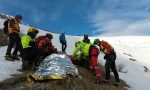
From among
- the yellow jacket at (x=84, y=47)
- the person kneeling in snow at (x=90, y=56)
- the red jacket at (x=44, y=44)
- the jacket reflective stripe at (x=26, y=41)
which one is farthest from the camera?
the yellow jacket at (x=84, y=47)

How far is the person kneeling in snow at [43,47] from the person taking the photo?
57.3 feet

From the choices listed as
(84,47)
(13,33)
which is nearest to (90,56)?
(84,47)

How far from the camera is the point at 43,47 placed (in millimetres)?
17797

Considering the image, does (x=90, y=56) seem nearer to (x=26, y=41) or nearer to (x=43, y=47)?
(x=43, y=47)

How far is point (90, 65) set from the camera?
62.1ft

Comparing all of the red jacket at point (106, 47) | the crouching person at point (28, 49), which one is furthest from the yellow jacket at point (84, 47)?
the crouching person at point (28, 49)

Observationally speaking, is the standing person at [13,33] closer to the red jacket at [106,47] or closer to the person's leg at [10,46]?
the person's leg at [10,46]

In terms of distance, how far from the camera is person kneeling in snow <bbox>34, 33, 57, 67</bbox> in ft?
57.3

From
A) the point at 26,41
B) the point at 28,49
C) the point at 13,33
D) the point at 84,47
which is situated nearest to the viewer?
the point at 26,41

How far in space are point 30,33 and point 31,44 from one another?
0.56 meters

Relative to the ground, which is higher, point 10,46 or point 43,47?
point 10,46

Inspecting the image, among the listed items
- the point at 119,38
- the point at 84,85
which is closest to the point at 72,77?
the point at 84,85

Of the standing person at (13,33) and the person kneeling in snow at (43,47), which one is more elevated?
the standing person at (13,33)

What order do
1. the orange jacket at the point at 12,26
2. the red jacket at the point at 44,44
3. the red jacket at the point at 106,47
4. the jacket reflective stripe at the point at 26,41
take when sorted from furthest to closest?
the orange jacket at the point at 12,26
the red jacket at the point at 106,47
the red jacket at the point at 44,44
the jacket reflective stripe at the point at 26,41
